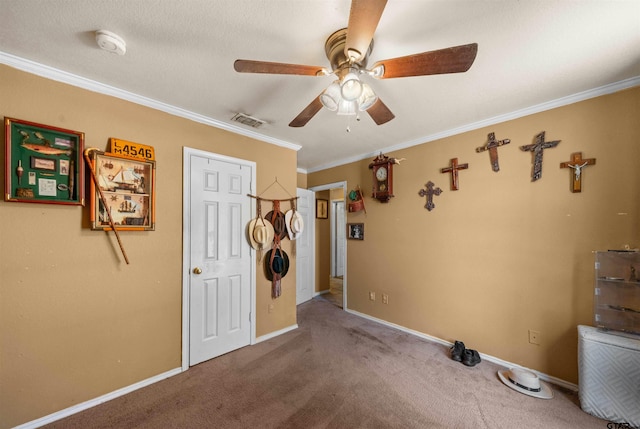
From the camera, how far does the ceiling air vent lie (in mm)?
2387

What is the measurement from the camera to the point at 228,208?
104 inches

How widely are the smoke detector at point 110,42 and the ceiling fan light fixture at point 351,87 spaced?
137 centimetres

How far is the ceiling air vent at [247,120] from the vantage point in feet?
7.83

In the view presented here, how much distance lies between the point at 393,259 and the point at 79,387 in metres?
3.26

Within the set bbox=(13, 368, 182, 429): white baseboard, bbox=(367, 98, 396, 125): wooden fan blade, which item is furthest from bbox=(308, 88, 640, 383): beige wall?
bbox=(13, 368, 182, 429): white baseboard

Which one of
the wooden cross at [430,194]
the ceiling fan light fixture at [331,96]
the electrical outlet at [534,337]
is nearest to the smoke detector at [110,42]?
the ceiling fan light fixture at [331,96]

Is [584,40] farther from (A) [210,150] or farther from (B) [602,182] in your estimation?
(A) [210,150]

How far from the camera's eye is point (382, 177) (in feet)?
10.9

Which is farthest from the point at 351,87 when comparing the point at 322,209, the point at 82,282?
the point at 322,209

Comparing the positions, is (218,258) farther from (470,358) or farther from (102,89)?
(470,358)

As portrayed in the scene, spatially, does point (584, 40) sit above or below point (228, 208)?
above

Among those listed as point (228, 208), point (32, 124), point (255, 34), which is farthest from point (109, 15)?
point (228, 208)

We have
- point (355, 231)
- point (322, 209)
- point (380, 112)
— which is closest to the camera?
point (380, 112)

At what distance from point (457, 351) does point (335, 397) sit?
55.5 inches
